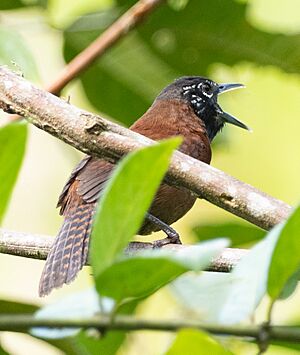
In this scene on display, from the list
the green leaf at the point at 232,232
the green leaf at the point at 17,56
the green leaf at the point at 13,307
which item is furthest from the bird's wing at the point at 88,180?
the green leaf at the point at 13,307

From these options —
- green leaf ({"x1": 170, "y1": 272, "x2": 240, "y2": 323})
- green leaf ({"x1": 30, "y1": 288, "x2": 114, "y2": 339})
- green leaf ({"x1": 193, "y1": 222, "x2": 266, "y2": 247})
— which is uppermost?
green leaf ({"x1": 170, "y1": 272, "x2": 240, "y2": 323})

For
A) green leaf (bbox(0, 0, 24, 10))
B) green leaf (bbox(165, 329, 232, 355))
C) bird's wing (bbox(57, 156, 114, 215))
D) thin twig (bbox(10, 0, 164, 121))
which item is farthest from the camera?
green leaf (bbox(0, 0, 24, 10))

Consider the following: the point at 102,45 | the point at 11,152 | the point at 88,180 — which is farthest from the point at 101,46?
the point at 11,152

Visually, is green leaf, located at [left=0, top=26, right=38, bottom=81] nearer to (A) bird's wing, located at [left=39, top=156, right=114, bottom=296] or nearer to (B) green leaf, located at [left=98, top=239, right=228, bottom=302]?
(A) bird's wing, located at [left=39, top=156, right=114, bottom=296]

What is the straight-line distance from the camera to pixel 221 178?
7.04ft

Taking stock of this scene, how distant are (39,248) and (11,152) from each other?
1591 mm

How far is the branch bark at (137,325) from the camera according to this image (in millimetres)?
1062

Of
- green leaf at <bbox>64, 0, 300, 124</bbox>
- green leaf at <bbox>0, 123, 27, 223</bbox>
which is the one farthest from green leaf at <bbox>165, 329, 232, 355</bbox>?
green leaf at <bbox>64, 0, 300, 124</bbox>

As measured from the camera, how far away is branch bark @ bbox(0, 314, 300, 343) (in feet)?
3.48

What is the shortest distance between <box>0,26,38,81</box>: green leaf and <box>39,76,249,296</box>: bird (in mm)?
428

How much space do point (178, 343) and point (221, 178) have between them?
1174 mm

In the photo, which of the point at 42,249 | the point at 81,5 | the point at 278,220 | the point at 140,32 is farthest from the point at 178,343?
the point at 81,5

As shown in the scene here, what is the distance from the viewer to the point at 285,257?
1.14 meters

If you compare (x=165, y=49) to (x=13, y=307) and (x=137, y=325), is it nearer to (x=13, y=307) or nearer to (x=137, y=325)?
(x=13, y=307)
